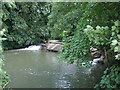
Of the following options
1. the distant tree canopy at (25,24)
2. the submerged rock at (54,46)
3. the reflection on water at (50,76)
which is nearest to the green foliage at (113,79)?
the reflection on water at (50,76)

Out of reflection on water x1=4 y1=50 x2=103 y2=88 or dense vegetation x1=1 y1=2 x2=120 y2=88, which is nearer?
dense vegetation x1=1 y1=2 x2=120 y2=88

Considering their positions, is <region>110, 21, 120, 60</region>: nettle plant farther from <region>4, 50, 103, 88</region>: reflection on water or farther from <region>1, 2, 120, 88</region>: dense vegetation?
<region>4, 50, 103, 88</region>: reflection on water

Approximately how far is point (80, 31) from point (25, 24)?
29.0ft

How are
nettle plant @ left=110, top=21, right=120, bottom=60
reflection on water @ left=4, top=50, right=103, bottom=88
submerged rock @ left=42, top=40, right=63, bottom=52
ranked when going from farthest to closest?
submerged rock @ left=42, top=40, right=63, bottom=52 < reflection on water @ left=4, top=50, right=103, bottom=88 < nettle plant @ left=110, top=21, right=120, bottom=60

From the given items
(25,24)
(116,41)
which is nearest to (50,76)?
(116,41)

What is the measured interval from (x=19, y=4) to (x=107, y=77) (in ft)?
33.7

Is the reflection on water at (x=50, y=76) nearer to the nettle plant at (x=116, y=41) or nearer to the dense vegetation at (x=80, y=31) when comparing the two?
the dense vegetation at (x=80, y=31)

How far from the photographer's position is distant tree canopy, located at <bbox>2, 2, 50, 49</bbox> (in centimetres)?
1170

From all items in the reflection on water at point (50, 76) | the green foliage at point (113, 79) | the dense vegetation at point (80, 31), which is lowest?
the reflection on water at point (50, 76)

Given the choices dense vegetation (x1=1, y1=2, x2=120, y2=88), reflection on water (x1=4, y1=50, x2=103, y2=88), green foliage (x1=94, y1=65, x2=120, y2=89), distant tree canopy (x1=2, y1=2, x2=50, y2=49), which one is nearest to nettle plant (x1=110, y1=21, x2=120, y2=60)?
dense vegetation (x1=1, y1=2, x2=120, y2=88)

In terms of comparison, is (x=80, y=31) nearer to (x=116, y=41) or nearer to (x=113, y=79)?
(x=113, y=79)

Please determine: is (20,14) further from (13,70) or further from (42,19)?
(13,70)

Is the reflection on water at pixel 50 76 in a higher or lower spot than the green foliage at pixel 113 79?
lower

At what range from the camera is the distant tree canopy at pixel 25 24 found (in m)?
11.7
